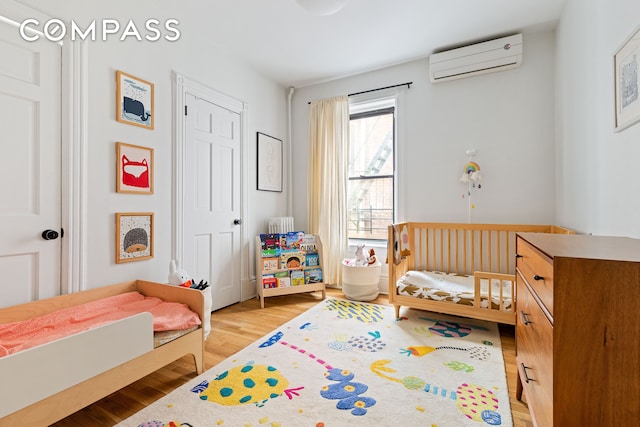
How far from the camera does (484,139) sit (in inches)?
114

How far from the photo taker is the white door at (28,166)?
61.0 inches

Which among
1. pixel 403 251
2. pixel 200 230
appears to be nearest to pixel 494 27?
pixel 403 251

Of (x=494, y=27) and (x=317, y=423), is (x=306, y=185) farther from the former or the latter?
(x=317, y=423)

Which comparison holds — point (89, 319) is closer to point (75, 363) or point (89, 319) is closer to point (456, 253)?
point (75, 363)

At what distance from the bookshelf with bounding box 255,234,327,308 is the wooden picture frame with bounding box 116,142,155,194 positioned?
4.03ft

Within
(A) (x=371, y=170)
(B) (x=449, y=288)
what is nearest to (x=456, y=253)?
(B) (x=449, y=288)

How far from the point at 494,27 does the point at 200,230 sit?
3254mm

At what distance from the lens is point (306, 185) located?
12.4ft

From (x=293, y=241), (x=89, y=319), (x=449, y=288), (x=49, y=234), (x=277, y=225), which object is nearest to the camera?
(x=89, y=319)

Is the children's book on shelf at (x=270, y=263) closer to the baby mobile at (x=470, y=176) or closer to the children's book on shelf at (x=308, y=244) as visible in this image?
the children's book on shelf at (x=308, y=244)

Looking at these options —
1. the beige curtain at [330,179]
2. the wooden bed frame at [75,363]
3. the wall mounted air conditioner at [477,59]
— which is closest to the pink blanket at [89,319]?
the wooden bed frame at [75,363]

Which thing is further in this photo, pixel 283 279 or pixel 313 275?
pixel 313 275

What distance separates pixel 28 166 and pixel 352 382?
7.28 ft

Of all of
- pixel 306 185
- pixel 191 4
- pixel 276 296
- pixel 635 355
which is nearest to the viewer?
pixel 635 355
